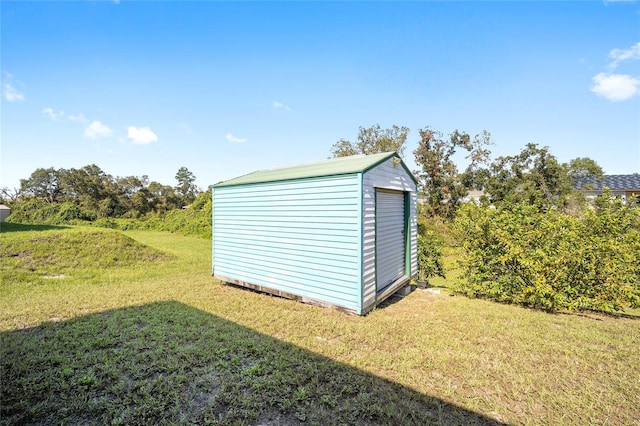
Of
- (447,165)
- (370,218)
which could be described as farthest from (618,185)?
(370,218)

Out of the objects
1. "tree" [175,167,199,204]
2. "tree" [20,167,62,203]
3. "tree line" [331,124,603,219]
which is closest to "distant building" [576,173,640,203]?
"tree line" [331,124,603,219]

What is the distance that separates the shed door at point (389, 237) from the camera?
516cm

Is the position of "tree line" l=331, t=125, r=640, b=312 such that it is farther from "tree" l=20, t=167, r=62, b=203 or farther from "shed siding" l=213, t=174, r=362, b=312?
"tree" l=20, t=167, r=62, b=203

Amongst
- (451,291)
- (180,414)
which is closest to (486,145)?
(451,291)

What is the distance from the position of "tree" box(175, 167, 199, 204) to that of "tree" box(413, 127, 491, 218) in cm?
3587

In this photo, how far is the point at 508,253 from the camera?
5.21 meters

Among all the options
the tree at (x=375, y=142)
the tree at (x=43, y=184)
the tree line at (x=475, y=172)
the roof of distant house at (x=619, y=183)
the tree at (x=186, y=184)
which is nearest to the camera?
the tree line at (x=475, y=172)

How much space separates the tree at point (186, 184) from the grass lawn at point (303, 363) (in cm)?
3982

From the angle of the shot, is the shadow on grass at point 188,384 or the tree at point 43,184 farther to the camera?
the tree at point 43,184

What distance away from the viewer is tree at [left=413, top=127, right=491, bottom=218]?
64.4 feet

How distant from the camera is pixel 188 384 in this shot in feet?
8.85

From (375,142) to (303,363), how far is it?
75.0 ft

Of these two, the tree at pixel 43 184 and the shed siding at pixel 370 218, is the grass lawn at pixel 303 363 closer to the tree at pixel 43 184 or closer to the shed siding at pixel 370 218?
the shed siding at pixel 370 218

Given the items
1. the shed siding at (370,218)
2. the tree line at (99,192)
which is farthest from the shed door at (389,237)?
the tree line at (99,192)
